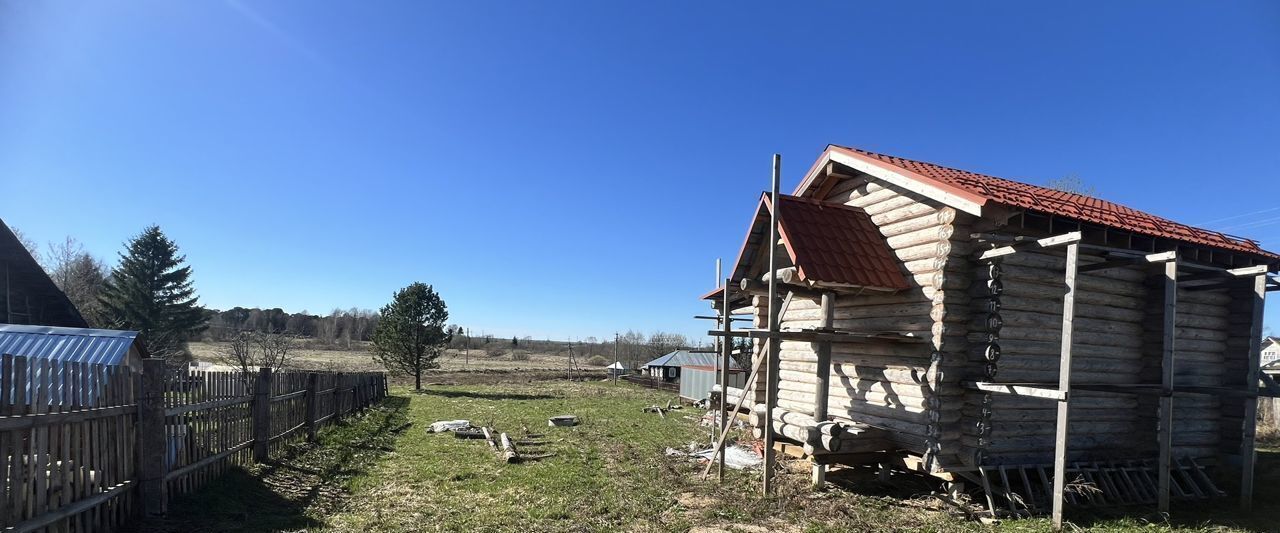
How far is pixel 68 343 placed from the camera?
449 inches

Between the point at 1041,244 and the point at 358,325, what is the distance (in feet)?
342

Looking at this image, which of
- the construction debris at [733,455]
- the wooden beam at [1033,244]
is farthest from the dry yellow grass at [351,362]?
the wooden beam at [1033,244]

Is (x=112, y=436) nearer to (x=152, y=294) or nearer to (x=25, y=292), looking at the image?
(x=25, y=292)

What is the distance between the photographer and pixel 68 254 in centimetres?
4591

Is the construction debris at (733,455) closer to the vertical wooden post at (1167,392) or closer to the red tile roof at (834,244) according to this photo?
the red tile roof at (834,244)

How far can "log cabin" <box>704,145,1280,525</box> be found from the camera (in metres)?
8.72

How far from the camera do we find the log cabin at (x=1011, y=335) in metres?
8.72

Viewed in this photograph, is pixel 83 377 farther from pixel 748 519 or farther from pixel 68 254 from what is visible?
pixel 68 254

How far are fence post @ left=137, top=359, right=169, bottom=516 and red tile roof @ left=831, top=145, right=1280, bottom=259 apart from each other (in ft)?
34.1

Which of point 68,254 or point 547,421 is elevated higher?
point 68,254

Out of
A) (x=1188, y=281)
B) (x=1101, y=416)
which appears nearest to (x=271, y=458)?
(x=1101, y=416)

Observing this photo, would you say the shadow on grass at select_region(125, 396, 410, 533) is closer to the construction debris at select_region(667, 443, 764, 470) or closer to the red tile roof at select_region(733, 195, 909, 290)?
the construction debris at select_region(667, 443, 764, 470)

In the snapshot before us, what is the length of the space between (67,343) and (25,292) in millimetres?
11866

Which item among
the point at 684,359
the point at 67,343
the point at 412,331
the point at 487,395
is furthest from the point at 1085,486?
the point at 684,359
